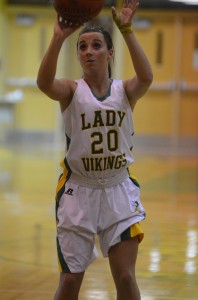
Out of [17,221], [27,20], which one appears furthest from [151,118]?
[17,221]

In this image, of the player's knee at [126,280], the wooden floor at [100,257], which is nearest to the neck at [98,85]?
the player's knee at [126,280]

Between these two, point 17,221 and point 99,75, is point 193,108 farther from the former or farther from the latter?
point 99,75

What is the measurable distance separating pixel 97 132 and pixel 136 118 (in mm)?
15456

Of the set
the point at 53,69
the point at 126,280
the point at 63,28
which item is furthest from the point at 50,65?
the point at 126,280

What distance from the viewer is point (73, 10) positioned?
3445mm

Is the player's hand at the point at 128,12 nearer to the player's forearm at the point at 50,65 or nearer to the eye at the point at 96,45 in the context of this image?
the eye at the point at 96,45

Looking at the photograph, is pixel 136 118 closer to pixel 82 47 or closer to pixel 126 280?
pixel 82 47

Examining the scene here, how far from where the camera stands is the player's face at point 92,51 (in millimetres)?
3613

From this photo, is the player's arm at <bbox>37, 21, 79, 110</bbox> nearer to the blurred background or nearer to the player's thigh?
the player's thigh

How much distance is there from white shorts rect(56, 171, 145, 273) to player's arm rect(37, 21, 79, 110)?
0.47 metres

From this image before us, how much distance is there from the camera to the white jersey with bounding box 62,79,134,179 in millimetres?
3582

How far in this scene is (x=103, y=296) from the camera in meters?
4.56

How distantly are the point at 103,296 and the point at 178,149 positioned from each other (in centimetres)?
1422

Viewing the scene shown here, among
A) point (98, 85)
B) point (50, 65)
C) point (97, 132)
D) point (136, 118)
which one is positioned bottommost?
point (136, 118)
